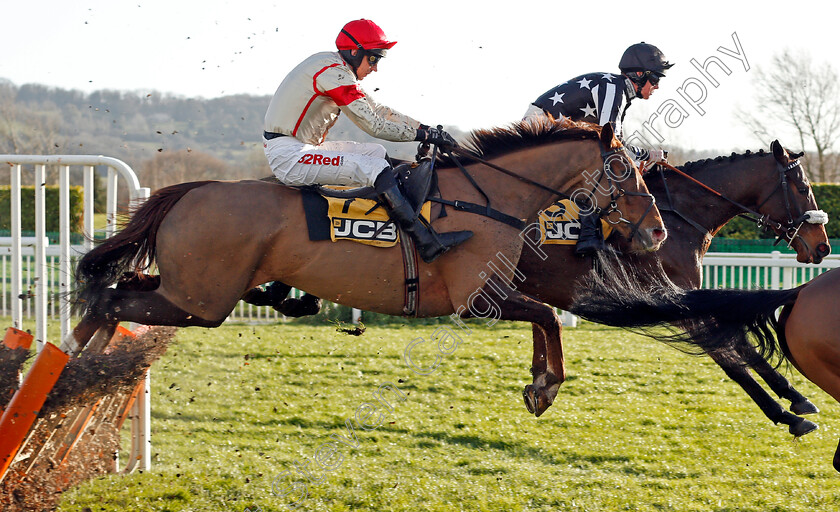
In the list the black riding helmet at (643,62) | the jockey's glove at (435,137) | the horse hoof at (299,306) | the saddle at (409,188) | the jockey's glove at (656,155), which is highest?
the black riding helmet at (643,62)

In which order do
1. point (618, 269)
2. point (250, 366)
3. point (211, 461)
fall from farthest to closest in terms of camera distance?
point (250, 366) → point (211, 461) → point (618, 269)

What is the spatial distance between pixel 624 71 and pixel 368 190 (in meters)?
2.16

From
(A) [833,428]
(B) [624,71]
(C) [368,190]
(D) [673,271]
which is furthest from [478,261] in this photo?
(A) [833,428]

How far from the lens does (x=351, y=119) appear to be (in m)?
3.68

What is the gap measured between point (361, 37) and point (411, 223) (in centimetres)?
90

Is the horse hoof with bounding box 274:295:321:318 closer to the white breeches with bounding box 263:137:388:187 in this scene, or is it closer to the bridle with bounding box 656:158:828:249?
the white breeches with bounding box 263:137:388:187

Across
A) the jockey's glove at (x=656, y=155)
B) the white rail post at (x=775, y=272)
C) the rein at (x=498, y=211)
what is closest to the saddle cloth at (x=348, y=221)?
the rein at (x=498, y=211)

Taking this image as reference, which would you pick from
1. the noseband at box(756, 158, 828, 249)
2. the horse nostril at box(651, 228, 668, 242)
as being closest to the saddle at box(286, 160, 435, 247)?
the horse nostril at box(651, 228, 668, 242)

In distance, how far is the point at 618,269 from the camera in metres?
4.30

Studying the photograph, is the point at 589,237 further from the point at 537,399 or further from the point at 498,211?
the point at 537,399

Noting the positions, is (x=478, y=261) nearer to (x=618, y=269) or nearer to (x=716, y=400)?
(x=618, y=269)

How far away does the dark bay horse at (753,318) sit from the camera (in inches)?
116

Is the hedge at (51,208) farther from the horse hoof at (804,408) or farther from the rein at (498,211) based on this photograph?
the horse hoof at (804,408)

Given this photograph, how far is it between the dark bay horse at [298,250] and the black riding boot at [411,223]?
2.9 inches
